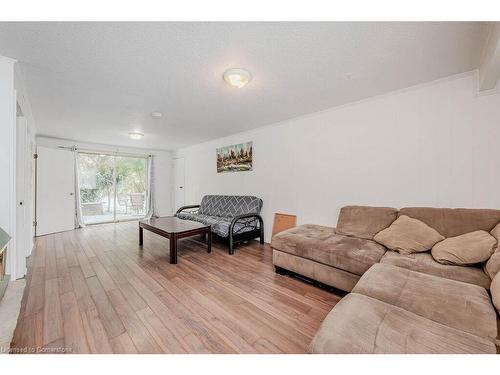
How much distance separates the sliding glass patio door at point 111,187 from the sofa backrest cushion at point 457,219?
269 inches

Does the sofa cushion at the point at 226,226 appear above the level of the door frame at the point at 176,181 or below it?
below

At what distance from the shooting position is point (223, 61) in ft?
6.05

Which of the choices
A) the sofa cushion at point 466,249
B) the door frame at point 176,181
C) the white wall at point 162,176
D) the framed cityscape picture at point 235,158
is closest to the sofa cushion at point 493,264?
the sofa cushion at point 466,249

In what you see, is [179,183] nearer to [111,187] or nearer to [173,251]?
[111,187]

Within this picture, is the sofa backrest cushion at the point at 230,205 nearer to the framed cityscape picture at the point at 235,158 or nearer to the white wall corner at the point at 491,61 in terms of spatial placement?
the framed cityscape picture at the point at 235,158

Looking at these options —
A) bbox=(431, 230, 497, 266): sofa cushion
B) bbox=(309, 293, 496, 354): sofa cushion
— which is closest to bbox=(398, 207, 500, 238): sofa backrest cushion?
bbox=(431, 230, 497, 266): sofa cushion

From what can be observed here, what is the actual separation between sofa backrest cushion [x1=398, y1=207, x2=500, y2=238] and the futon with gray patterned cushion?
230cm

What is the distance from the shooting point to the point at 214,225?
11.1 ft

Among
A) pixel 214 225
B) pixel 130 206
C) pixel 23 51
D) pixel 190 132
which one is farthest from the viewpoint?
pixel 130 206

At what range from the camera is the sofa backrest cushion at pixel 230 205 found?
3.85 meters

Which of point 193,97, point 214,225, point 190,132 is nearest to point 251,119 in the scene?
point 193,97
